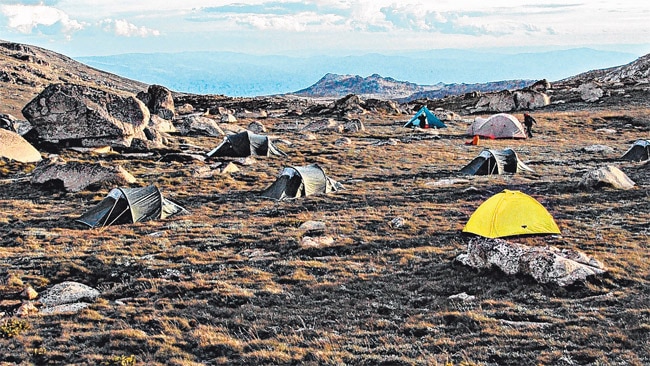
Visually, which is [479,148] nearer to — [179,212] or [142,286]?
[179,212]

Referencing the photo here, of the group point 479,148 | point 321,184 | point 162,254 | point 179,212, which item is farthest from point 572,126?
point 162,254

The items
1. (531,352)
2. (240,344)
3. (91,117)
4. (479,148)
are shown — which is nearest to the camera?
(531,352)

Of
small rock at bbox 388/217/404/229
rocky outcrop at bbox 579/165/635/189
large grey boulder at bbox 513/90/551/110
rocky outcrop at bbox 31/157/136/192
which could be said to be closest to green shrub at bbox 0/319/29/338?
small rock at bbox 388/217/404/229

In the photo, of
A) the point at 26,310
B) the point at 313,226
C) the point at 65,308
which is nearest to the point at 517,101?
the point at 313,226

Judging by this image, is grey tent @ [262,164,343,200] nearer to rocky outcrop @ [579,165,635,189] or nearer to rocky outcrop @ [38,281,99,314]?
rocky outcrop @ [38,281,99,314]

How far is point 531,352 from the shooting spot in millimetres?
10148

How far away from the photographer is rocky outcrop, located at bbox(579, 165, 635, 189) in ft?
82.0

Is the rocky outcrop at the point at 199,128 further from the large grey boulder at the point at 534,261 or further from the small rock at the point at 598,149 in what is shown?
the large grey boulder at the point at 534,261

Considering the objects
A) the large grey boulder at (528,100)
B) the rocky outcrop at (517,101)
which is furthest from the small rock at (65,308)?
the large grey boulder at (528,100)

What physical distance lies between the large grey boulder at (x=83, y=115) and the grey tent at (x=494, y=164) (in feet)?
77.0

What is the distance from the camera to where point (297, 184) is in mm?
25797

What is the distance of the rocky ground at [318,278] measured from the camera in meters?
10.8

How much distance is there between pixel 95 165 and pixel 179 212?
7.52 m

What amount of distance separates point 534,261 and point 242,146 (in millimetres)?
26126
